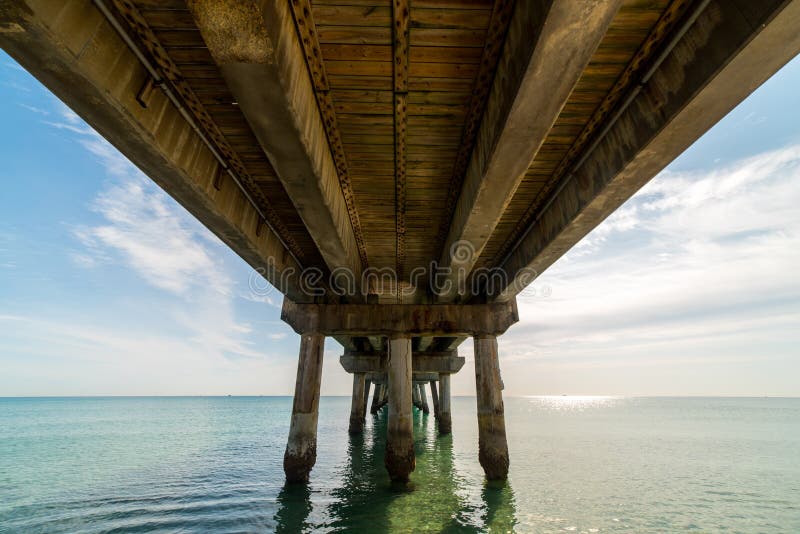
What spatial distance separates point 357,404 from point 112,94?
2378cm

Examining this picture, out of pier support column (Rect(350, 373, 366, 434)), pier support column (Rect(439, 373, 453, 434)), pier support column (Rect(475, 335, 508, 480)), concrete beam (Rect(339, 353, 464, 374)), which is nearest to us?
pier support column (Rect(475, 335, 508, 480))

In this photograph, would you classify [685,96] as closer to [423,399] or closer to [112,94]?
[112,94]

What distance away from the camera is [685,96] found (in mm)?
3562

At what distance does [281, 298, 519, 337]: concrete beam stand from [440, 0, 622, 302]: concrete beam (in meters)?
5.97

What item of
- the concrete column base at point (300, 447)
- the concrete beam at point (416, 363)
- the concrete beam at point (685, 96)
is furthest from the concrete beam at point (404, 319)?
the concrete beam at point (416, 363)

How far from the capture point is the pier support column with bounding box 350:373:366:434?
2401 cm

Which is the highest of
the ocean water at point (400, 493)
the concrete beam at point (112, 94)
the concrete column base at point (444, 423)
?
the concrete beam at point (112, 94)

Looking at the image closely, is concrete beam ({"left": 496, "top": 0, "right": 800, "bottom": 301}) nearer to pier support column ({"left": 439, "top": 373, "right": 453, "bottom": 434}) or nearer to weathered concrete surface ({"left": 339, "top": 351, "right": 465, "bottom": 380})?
weathered concrete surface ({"left": 339, "top": 351, "right": 465, "bottom": 380})

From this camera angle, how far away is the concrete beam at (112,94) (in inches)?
109

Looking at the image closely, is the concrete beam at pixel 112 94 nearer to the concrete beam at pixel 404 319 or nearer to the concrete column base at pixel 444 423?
the concrete beam at pixel 404 319

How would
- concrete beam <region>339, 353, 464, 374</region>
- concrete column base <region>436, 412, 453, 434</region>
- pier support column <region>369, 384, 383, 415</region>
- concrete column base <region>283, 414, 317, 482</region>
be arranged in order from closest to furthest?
concrete column base <region>283, 414, 317, 482</region>
concrete beam <region>339, 353, 464, 374</region>
concrete column base <region>436, 412, 453, 434</region>
pier support column <region>369, 384, 383, 415</region>

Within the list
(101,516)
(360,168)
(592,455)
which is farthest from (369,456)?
(360,168)

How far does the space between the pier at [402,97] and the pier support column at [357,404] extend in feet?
58.0

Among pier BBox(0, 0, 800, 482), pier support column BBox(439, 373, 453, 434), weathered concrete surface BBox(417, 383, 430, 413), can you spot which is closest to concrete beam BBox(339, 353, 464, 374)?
pier support column BBox(439, 373, 453, 434)
